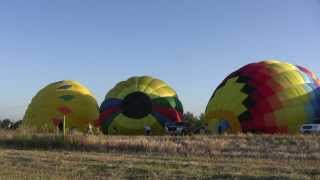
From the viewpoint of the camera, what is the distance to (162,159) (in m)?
15.5

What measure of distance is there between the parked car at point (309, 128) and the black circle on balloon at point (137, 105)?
10171 mm

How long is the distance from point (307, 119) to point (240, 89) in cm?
377

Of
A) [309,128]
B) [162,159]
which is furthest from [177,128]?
[162,159]

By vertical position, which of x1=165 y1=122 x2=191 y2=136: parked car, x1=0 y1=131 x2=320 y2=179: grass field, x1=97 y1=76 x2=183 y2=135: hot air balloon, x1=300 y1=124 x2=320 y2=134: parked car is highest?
x1=97 y1=76 x2=183 y2=135: hot air balloon

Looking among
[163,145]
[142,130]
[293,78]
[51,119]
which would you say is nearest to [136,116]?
[142,130]

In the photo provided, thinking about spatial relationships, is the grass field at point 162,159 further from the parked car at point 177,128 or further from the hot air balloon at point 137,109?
the hot air balloon at point 137,109

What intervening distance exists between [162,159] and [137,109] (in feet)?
65.6

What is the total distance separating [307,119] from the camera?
2956 cm

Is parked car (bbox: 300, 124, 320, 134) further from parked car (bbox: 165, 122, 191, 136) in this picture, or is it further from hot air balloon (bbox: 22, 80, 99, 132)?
hot air balloon (bbox: 22, 80, 99, 132)

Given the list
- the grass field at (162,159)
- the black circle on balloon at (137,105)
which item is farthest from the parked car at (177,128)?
the grass field at (162,159)

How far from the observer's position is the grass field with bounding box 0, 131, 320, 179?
1191cm

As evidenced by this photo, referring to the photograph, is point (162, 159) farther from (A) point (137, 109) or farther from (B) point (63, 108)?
(B) point (63, 108)

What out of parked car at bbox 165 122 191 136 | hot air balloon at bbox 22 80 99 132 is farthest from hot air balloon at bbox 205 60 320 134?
hot air balloon at bbox 22 80 99 132

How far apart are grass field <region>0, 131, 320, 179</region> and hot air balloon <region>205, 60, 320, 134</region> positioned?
664 centimetres
